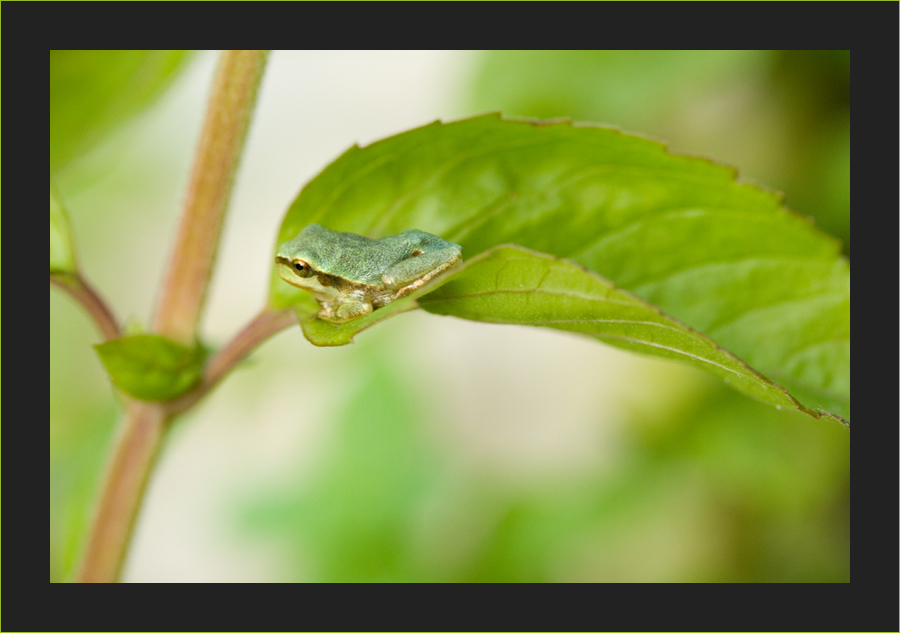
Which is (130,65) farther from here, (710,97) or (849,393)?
(710,97)

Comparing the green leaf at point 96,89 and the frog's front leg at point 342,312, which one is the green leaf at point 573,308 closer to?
the frog's front leg at point 342,312

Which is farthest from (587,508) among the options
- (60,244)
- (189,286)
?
(60,244)

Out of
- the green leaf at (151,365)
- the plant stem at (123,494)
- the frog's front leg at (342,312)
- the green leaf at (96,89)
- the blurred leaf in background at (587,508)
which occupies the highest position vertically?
the green leaf at (96,89)

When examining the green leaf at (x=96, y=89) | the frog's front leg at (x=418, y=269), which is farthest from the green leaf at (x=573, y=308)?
the green leaf at (x=96, y=89)

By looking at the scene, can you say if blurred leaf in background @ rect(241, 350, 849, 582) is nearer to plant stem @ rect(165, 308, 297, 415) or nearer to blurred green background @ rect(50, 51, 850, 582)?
blurred green background @ rect(50, 51, 850, 582)

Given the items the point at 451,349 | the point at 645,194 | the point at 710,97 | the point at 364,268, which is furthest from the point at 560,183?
the point at 451,349

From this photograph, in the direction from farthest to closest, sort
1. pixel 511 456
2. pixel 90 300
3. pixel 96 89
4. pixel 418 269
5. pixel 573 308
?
pixel 511 456 < pixel 96 89 < pixel 418 269 < pixel 90 300 < pixel 573 308

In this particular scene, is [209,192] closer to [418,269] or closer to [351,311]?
[351,311]
